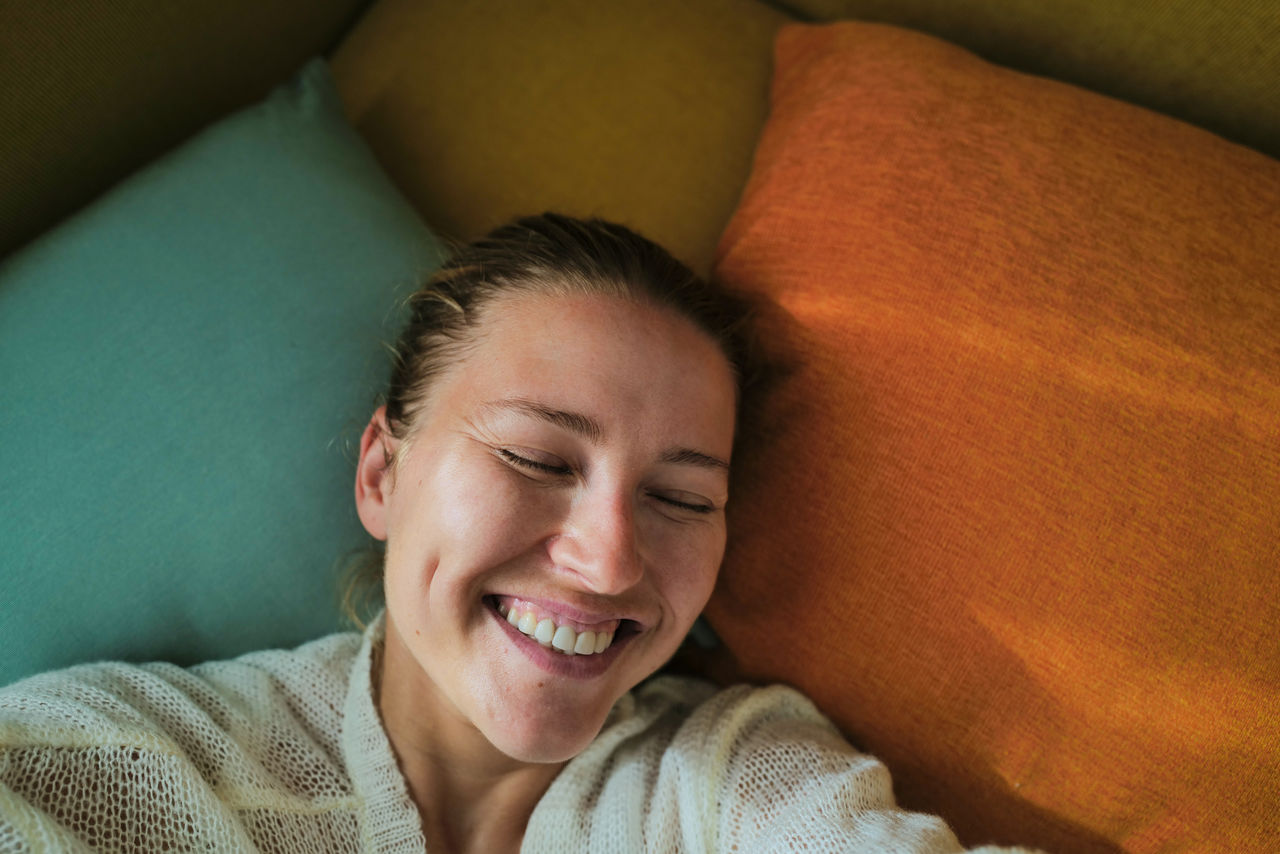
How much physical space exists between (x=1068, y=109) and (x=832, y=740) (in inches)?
35.2

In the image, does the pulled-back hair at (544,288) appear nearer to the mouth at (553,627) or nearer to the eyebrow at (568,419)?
the eyebrow at (568,419)

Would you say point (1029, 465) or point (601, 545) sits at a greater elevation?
point (1029, 465)

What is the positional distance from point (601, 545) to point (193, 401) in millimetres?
656

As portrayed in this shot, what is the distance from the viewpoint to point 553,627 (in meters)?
0.92

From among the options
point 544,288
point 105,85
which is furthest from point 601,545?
point 105,85

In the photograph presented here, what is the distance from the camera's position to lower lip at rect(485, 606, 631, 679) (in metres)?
0.91

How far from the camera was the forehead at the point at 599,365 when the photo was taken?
36.8 inches

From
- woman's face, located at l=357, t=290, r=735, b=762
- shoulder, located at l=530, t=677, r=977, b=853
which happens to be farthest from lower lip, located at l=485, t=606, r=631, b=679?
shoulder, located at l=530, t=677, r=977, b=853

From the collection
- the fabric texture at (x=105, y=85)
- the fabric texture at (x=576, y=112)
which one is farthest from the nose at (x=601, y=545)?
the fabric texture at (x=105, y=85)

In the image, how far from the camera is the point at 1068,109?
1123 millimetres

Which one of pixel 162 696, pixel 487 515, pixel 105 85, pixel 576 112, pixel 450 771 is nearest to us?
pixel 487 515

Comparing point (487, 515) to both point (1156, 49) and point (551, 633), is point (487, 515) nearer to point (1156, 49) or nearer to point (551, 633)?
point (551, 633)

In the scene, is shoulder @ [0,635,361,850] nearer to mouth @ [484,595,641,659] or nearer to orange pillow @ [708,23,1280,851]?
mouth @ [484,595,641,659]

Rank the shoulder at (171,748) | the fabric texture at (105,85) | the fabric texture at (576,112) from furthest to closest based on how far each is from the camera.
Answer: the fabric texture at (576,112) → the fabric texture at (105,85) → the shoulder at (171,748)
